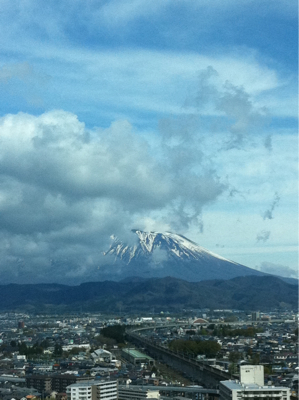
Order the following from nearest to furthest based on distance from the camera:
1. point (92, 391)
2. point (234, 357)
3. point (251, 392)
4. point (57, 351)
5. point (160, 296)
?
point (251, 392) → point (92, 391) → point (234, 357) → point (57, 351) → point (160, 296)

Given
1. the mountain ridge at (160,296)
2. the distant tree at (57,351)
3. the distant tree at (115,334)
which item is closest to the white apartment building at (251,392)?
the distant tree at (57,351)

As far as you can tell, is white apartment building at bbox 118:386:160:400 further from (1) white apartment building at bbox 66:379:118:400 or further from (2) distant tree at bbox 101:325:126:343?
(2) distant tree at bbox 101:325:126:343

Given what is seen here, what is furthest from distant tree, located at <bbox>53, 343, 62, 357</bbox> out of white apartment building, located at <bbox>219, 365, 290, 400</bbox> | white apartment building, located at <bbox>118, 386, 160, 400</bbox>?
white apartment building, located at <bbox>219, 365, 290, 400</bbox>

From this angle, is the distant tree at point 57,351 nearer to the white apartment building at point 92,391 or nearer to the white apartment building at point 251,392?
the white apartment building at point 92,391

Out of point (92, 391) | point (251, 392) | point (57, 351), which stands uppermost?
point (57, 351)

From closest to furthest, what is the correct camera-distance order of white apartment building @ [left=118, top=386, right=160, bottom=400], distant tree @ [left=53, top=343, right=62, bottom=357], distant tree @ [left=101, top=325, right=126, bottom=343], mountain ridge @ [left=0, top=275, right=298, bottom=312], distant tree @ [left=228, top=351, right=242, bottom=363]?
white apartment building @ [left=118, top=386, right=160, bottom=400] < distant tree @ [left=228, top=351, right=242, bottom=363] < distant tree @ [left=53, top=343, right=62, bottom=357] < distant tree @ [left=101, top=325, right=126, bottom=343] < mountain ridge @ [left=0, top=275, right=298, bottom=312]

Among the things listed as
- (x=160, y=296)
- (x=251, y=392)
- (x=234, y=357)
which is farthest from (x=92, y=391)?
(x=160, y=296)

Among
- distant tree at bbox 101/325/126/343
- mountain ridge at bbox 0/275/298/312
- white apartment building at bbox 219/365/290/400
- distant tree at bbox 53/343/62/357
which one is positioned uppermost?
mountain ridge at bbox 0/275/298/312

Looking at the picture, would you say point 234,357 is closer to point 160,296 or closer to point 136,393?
point 136,393

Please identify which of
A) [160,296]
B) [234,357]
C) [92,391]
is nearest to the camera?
[92,391]
